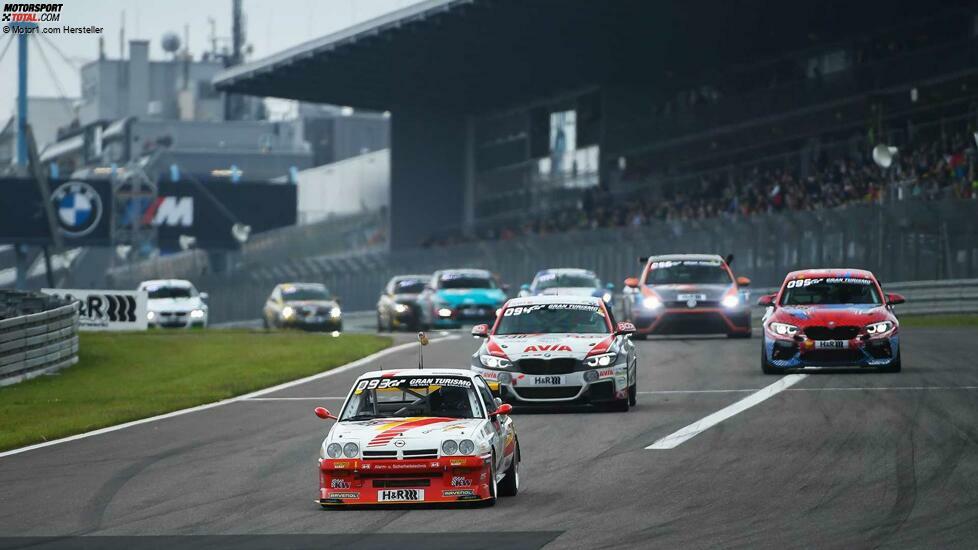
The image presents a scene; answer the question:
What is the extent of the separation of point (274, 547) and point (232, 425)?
30.4ft

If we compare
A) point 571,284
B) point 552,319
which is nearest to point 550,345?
point 552,319

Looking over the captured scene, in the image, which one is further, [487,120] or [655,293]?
[487,120]

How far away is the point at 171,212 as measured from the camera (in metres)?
77.5

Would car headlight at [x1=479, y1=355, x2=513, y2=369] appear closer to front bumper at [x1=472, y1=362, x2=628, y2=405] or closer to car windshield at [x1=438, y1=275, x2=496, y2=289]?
front bumper at [x1=472, y1=362, x2=628, y2=405]

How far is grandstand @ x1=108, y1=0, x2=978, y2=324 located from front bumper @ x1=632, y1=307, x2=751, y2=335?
675cm

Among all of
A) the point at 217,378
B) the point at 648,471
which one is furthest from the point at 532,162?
the point at 648,471

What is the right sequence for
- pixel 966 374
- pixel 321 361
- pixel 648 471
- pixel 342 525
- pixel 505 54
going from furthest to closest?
pixel 505 54 < pixel 321 361 < pixel 966 374 < pixel 648 471 < pixel 342 525

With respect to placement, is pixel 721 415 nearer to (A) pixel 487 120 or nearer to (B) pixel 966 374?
(B) pixel 966 374

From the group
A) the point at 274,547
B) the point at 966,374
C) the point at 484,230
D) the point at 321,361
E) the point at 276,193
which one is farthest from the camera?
the point at 276,193

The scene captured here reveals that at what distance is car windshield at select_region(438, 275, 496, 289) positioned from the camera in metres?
41.6

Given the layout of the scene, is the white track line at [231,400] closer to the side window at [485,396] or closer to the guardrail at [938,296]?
the side window at [485,396]

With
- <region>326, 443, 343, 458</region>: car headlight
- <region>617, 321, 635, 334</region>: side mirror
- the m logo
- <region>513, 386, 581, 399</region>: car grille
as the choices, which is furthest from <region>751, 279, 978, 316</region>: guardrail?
the m logo

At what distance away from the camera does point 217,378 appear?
28422 mm

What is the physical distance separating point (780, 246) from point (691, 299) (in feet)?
31.7
